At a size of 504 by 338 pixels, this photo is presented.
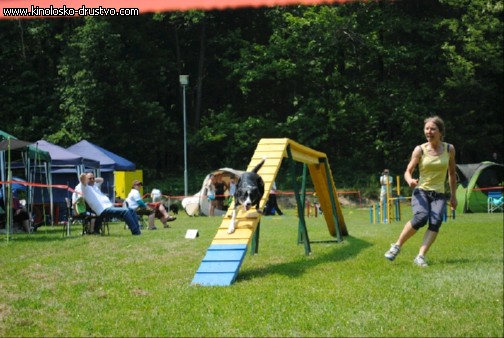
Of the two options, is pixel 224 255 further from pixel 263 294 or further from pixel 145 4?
pixel 145 4

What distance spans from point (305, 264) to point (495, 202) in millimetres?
16713

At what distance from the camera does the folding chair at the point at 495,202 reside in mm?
22875

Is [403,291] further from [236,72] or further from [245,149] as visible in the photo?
[245,149]

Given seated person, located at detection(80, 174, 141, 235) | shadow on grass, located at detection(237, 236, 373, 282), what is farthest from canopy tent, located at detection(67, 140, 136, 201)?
shadow on grass, located at detection(237, 236, 373, 282)

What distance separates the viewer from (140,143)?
30953 mm

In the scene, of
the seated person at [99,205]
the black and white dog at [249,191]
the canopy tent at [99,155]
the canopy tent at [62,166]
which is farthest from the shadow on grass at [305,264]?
the canopy tent at [99,155]

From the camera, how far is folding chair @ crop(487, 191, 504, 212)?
75.0 feet

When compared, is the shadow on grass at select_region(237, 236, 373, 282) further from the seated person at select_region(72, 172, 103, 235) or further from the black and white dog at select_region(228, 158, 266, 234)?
the seated person at select_region(72, 172, 103, 235)

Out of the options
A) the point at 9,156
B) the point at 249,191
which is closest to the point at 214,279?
the point at 249,191

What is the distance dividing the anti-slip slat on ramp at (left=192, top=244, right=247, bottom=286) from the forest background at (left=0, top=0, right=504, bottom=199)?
46.1 feet

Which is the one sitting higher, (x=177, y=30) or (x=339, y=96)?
(x=177, y=30)

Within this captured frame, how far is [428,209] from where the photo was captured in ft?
24.1

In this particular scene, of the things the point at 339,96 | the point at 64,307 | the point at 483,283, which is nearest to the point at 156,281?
the point at 64,307

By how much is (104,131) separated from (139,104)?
2.70m
